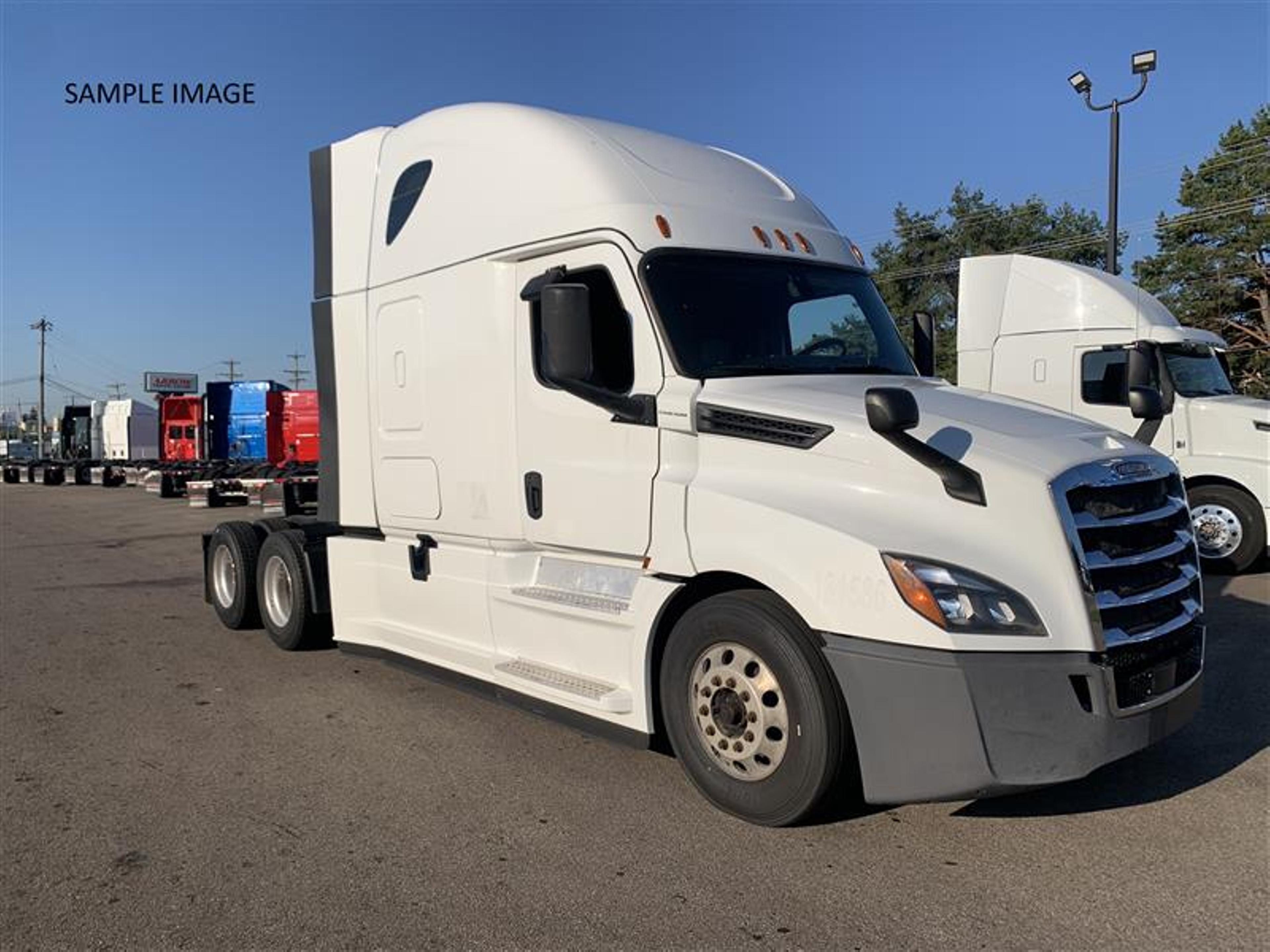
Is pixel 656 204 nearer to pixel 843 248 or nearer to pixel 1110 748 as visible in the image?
pixel 843 248

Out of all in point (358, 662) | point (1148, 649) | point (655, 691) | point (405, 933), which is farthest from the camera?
point (358, 662)

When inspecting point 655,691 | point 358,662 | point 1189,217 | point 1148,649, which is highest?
point 1189,217

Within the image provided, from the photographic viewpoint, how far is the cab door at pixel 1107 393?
10.2 m

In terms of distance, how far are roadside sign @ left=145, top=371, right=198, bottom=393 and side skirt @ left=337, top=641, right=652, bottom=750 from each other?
73784 mm

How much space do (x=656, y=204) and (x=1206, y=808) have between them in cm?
362

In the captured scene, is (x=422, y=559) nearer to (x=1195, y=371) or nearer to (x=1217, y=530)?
(x=1217, y=530)

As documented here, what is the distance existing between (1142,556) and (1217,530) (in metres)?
7.53

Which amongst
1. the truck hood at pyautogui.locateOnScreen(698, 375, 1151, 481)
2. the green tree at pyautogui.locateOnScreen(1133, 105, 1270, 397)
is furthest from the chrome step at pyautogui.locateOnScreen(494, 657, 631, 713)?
the green tree at pyautogui.locateOnScreen(1133, 105, 1270, 397)

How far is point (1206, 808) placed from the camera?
4.09 m

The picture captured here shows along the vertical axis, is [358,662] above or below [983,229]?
below

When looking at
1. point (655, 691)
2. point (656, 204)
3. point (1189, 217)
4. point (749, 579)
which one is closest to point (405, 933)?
point (655, 691)

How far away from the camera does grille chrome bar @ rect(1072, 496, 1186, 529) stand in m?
3.53

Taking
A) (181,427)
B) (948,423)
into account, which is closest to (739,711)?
(948,423)

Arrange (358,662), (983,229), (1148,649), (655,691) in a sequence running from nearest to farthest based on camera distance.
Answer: (1148,649)
(655,691)
(358,662)
(983,229)
